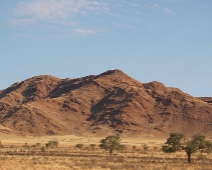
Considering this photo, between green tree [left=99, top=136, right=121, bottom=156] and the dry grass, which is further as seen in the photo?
green tree [left=99, top=136, right=121, bottom=156]

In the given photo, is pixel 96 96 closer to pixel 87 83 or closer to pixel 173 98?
pixel 87 83

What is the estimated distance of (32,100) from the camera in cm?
16838

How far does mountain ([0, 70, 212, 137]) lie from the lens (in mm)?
140375

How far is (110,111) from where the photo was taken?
152 metres

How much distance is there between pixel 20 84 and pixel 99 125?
224 feet

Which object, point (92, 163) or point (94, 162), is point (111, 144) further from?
point (92, 163)

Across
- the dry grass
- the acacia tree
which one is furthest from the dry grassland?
the acacia tree

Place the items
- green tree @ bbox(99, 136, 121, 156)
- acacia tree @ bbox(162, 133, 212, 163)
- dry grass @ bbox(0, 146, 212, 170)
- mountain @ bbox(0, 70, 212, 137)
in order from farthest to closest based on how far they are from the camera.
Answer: mountain @ bbox(0, 70, 212, 137), green tree @ bbox(99, 136, 121, 156), acacia tree @ bbox(162, 133, 212, 163), dry grass @ bbox(0, 146, 212, 170)

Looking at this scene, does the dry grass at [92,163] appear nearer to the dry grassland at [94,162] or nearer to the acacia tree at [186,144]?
the dry grassland at [94,162]

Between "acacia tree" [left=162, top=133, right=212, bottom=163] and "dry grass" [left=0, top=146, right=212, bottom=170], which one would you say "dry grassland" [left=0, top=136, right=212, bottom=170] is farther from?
"acacia tree" [left=162, top=133, right=212, bottom=163]

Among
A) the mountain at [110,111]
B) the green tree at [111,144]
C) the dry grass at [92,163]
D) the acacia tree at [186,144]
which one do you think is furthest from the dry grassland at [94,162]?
the mountain at [110,111]

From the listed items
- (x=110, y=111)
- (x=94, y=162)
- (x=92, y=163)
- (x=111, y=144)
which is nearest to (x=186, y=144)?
(x=94, y=162)

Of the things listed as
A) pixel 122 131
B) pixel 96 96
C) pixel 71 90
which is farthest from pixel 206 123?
pixel 71 90

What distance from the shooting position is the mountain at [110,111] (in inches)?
5527
